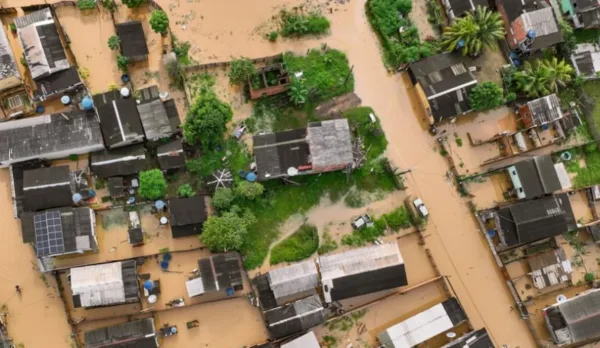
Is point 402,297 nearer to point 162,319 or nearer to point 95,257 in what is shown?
point 162,319

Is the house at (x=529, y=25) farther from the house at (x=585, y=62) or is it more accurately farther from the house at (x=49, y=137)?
the house at (x=49, y=137)

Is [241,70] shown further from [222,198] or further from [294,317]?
[294,317]

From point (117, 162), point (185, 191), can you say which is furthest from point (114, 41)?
point (185, 191)

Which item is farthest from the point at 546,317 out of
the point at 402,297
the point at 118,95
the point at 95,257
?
the point at 118,95

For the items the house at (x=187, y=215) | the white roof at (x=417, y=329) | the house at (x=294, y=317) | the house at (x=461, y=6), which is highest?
the house at (x=461, y=6)

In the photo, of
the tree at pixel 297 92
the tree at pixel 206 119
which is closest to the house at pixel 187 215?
the tree at pixel 206 119

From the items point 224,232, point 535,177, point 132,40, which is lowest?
point 535,177

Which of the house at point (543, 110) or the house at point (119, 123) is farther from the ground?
the house at point (119, 123)
